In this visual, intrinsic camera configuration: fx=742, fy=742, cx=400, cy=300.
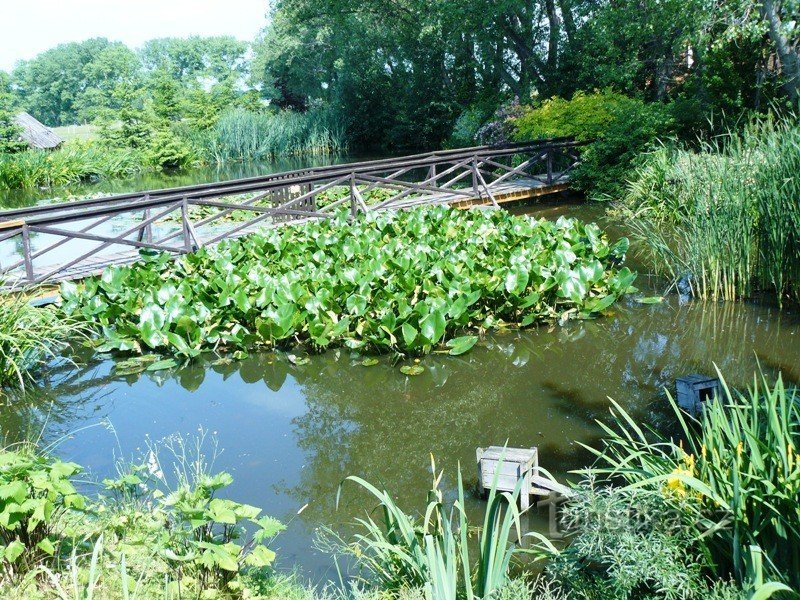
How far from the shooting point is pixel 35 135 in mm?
28234

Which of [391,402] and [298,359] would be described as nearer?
[391,402]

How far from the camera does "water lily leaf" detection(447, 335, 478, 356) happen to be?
5746mm

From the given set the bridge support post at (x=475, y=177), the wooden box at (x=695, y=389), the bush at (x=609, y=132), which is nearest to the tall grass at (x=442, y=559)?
the wooden box at (x=695, y=389)

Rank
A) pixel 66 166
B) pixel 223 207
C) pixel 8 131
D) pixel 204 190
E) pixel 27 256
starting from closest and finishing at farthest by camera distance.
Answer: pixel 27 256, pixel 223 207, pixel 204 190, pixel 66 166, pixel 8 131

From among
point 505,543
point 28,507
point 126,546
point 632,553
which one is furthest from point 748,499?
point 28,507

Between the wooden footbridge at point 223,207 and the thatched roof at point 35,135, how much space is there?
1579 centimetres

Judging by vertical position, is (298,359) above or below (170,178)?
below

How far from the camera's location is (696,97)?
14273 millimetres

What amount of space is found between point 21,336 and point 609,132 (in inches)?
410

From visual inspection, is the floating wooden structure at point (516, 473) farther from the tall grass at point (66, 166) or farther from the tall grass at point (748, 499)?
the tall grass at point (66, 166)

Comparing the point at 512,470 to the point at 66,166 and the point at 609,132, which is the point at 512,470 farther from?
the point at 66,166

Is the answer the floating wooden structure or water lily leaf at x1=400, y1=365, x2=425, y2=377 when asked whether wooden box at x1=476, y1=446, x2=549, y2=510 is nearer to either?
the floating wooden structure

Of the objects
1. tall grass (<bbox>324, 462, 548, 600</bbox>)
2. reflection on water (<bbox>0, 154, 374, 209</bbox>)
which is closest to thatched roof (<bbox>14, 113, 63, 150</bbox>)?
reflection on water (<bbox>0, 154, 374, 209</bbox>)

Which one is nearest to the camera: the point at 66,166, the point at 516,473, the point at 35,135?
the point at 516,473
